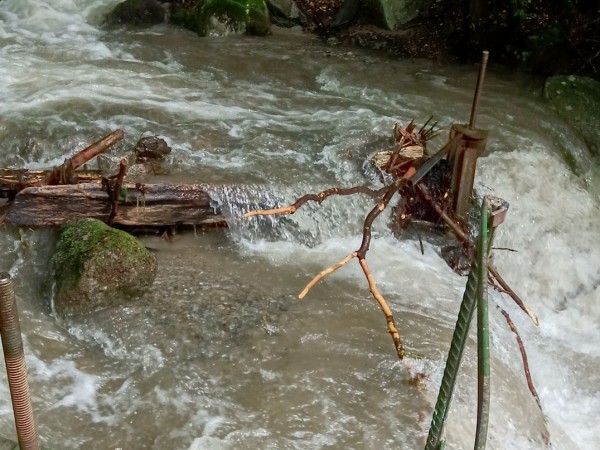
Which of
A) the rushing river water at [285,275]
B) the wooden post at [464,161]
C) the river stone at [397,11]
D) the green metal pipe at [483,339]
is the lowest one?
the rushing river water at [285,275]

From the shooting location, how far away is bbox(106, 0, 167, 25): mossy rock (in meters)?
9.63

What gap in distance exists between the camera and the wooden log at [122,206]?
4375 mm

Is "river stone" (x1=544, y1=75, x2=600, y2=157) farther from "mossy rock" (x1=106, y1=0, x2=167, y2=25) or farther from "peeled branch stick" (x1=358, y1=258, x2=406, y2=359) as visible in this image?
"mossy rock" (x1=106, y1=0, x2=167, y2=25)

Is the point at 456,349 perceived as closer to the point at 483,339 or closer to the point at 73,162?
the point at 483,339

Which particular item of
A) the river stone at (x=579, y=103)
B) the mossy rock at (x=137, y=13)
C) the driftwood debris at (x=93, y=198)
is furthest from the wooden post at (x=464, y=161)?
the mossy rock at (x=137, y=13)

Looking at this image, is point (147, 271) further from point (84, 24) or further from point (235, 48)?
point (84, 24)

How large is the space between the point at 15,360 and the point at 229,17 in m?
8.85

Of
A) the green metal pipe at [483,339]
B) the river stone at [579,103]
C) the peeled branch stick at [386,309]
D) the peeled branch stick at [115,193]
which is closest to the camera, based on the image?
the green metal pipe at [483,339]

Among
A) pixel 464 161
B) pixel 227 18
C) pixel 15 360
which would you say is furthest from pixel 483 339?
pixel 227 18

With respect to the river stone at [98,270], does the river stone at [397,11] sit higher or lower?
higher

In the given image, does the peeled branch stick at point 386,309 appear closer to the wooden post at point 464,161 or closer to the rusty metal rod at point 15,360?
the rusty metal rod at point 15,360

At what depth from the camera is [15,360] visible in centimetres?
154

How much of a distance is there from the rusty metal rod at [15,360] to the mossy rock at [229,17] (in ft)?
28.1

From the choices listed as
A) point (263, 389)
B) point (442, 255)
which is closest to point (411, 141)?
point (442, 255)
